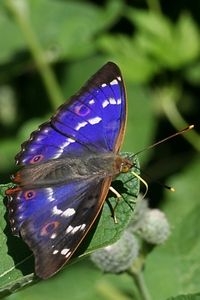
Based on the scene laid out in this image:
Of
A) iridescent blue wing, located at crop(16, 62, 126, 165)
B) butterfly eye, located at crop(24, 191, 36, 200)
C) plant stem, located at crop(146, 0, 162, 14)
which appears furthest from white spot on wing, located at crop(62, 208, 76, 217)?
plant stem, located at crop(146, 0, 162, 14)

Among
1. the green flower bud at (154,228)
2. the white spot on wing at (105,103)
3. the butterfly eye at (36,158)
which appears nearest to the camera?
the butterfly eye at (36,158)

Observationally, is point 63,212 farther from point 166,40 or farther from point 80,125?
point 166,40

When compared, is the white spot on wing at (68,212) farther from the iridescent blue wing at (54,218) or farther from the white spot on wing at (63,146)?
the white spot on wing at (63,146)

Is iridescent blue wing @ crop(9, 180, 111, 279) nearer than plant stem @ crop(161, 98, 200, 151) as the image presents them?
Yes

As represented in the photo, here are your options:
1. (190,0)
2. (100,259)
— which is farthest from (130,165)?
(190,0)

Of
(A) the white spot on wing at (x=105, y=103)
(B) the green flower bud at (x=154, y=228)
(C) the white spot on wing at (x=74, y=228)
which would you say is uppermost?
(A) the white spot on wing at (x=105, y=103)

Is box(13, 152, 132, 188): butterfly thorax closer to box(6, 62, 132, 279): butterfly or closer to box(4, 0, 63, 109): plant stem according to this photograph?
box(6, 62, 132, 279): butterfly

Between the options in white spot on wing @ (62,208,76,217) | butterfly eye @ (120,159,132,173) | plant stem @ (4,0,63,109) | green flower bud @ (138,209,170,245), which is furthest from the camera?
plant stem @ (4,0,63,109)

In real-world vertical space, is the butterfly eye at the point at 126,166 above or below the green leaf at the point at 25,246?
above

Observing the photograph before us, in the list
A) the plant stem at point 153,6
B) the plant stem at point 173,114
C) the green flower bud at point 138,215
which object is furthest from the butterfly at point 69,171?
the plant stem at point 153,6
